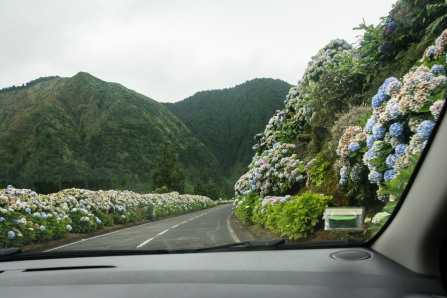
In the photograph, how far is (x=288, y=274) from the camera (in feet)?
6.38

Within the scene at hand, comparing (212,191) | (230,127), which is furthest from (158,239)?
(212,191)

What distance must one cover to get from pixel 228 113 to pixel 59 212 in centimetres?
551

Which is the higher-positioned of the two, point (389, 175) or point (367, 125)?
point (367, 125)

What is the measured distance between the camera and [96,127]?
291 inches

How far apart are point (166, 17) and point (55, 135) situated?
23.8 feet

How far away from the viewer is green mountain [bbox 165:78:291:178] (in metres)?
6.04

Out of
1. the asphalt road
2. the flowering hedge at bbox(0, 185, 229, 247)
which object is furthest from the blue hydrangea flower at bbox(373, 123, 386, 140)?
the flowering hedge at bbox(0, 185, 229, 247)

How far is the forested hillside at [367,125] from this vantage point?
3.43 m

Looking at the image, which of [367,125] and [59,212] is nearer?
[367,125]

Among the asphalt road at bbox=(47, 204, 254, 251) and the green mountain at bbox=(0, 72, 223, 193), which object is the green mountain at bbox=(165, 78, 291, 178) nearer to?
the green mountain at bbox=(0, 72, 223, 193)

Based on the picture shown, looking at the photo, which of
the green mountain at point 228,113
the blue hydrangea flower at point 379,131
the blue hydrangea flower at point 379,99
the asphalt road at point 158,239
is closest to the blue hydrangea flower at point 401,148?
the blue hydrangea flower at point 379,131

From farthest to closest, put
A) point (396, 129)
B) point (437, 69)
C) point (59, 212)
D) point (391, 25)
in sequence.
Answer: point (59, 212), point (391, 25), point (396, 129), point (437, 69)

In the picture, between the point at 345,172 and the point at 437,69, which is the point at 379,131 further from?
the point at 345,172

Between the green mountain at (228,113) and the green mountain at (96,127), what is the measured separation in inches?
11.3
